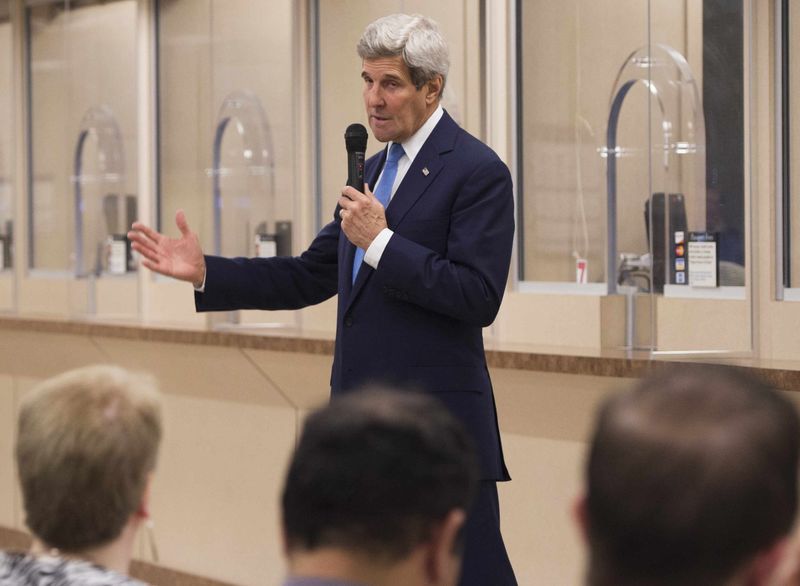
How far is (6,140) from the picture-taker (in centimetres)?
717

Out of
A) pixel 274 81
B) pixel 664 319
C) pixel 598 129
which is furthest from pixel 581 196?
pixel 274 81

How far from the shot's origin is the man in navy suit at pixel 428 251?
8.54ft

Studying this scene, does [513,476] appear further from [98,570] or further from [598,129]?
[98,570]

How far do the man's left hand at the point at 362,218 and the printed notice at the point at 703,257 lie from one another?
152cm

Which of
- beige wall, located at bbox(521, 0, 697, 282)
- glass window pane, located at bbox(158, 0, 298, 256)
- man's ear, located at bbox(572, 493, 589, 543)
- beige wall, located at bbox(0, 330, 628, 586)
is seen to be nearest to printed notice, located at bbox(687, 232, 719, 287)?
beige wall, located at bbox(521, 0, 697, 282)

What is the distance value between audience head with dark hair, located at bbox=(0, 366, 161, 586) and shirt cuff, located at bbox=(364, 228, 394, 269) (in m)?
1.01

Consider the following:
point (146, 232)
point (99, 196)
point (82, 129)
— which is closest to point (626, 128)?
point (146, 232)

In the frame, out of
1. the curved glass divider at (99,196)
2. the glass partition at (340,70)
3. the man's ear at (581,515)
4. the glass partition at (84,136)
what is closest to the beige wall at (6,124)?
the glass partition at (84,136)

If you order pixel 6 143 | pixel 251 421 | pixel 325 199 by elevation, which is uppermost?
pixel 6 143

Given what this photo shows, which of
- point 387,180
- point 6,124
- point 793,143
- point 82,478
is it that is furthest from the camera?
point 6,124

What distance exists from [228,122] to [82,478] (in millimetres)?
4105

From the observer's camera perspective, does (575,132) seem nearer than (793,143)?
No

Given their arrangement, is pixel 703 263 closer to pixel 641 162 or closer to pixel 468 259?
pixel 641 162

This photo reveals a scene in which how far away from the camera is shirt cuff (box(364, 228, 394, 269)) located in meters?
2.57
